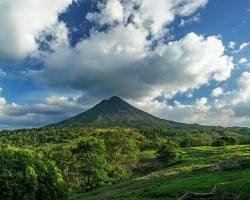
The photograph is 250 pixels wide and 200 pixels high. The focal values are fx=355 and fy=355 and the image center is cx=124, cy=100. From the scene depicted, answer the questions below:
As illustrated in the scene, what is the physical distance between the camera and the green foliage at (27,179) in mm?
47938

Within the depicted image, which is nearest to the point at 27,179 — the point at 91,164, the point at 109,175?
the point at 91,164

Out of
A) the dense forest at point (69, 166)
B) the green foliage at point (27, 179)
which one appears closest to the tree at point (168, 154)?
the dense forest at point (69, 166)

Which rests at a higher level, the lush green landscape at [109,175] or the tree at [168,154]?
the tree at [168,154]

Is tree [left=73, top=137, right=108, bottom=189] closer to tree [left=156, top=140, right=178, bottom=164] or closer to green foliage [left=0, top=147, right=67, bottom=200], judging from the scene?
tree [left=156, top=140, right=178, bottom=164]

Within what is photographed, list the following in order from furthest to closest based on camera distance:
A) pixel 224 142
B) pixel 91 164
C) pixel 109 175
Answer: pixel 224 142 < pixel 109 175 < pixel 91 164

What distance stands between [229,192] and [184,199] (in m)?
7.57

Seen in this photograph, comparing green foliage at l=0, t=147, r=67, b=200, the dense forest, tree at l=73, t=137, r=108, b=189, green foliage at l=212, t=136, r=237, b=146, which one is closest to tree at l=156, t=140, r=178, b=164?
the dense forest

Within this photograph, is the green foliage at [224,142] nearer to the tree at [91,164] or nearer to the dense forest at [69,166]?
the dense forest at [69,166]

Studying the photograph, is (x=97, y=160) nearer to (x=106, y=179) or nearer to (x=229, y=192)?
(x=106, y=179)

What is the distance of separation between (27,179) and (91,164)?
2064 inches

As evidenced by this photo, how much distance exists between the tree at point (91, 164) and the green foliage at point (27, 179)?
150 ft

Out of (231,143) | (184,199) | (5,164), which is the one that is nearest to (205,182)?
(184,199)

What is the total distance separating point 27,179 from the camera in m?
49.3

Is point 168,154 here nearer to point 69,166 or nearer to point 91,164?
point 91,164
